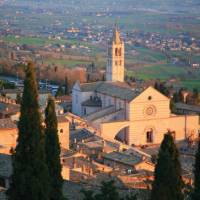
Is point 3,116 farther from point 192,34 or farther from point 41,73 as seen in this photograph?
point 192,34

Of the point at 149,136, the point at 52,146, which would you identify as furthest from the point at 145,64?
the point at 52,146

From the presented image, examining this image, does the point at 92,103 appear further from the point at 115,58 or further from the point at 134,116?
the point at 134,116

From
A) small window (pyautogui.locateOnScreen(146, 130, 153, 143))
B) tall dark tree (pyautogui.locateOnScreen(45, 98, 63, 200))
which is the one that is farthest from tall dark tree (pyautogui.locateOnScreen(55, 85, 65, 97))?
tall dark tree (pyautogui.locateOnScreen(45, 98, 63, 200))

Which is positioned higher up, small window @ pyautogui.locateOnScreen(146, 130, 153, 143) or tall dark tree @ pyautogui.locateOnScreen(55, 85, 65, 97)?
tall dark tree @ pyautogui.locateOnScreen(55, 85, 65, 97)

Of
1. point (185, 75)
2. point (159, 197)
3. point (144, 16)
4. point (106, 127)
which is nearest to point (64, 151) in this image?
point (106, 127)

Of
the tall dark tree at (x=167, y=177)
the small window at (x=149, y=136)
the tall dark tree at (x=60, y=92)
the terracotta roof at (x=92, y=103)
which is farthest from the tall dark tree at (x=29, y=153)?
the tall dark tree at (x=60, y=92)

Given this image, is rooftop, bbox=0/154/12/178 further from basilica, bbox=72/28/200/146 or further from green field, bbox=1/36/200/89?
green field, bbox=1/36/200/89

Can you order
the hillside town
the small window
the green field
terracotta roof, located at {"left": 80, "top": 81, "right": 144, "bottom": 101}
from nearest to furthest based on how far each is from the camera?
the hillside town → terracotta roof, located at {"left": 80, "top": 81, "right": 144, "bottom": 101} → the small window → the green field

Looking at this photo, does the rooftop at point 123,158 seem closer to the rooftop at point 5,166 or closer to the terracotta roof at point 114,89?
the rooftop at point 5,166
